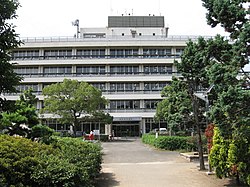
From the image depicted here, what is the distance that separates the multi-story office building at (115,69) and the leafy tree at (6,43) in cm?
4350

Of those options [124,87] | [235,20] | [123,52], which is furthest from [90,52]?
[235,20]

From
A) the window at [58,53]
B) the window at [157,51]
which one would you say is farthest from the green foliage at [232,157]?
the window at [58,53]

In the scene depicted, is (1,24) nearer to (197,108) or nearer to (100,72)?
(197,108)

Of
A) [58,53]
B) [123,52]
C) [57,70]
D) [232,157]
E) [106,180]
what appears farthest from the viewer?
[123,52]

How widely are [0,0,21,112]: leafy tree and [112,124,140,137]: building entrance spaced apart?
146 feet

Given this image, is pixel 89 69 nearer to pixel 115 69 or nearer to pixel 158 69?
pixel 115 69

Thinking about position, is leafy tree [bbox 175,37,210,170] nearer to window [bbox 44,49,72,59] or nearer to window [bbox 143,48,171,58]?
window [bbox 143,48,171,58]

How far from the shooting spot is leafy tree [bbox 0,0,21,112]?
6074 millimetres

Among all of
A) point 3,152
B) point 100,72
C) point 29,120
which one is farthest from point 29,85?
point 3,152

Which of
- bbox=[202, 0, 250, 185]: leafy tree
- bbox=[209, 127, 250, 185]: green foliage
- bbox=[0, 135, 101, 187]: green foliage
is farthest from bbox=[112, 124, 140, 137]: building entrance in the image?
bbox=[0, 135, 101, 187]: green foliage

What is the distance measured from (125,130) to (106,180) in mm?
38235

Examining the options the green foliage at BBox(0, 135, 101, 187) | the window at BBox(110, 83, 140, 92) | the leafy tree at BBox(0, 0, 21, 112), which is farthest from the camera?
the window at BBox(110, 83, 140, 92)

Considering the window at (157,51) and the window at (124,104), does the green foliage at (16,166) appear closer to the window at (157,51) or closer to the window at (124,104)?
the window at (124,104)

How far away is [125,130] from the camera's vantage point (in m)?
50.8
